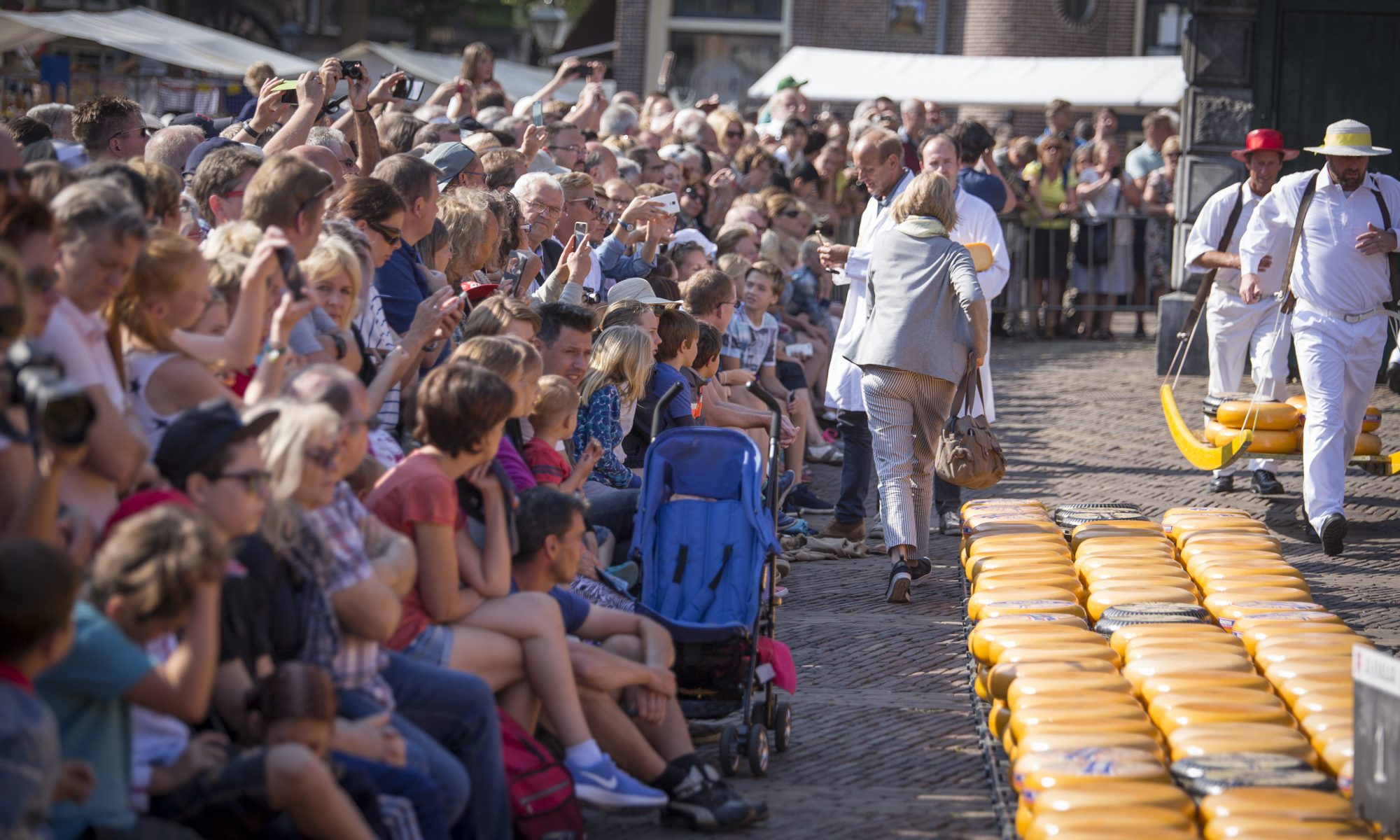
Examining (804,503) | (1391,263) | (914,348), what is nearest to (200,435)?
(914,348)

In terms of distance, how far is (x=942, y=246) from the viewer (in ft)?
24.6

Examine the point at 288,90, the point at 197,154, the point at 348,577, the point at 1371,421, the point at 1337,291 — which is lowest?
the point at 1371,421

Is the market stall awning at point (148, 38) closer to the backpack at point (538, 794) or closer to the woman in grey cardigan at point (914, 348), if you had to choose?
the woman in grey cardigan at point (914, 348)

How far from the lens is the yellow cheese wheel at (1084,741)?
15.3 ft

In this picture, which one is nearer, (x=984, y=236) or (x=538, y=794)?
(x=538, y=794)

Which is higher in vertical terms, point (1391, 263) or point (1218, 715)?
point (1391, 263)

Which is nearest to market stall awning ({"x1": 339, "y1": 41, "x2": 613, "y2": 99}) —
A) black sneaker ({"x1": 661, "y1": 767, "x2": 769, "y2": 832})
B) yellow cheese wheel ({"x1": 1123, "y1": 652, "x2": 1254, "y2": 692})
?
yellow cheese wheel ({"x1": 1123, "y1": 652, "x2": 1254, "y2": 692})

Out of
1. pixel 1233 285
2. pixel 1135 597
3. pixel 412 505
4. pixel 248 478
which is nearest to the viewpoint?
pixel 248 478

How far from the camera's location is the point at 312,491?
3.92 m

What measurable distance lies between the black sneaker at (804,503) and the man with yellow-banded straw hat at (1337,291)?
271 cm

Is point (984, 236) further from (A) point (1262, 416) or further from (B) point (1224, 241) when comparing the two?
(B) point (1224, 241)

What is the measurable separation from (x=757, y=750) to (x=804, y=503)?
448cm

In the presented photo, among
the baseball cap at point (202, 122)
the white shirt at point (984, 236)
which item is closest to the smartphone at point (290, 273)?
the baseball cap at point (202, 122)

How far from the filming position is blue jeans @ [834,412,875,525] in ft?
28.5
